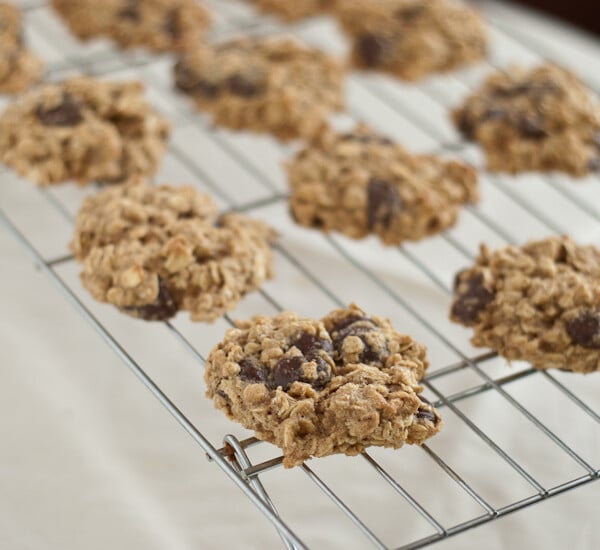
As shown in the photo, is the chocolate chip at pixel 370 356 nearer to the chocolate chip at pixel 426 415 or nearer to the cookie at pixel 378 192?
the chocolate chip at pixel 426 415

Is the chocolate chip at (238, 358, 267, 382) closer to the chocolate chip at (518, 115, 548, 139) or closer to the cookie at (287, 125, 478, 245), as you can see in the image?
the cookie at (287, 125, 478, 245)

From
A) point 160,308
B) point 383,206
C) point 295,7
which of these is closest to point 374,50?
point 295,7

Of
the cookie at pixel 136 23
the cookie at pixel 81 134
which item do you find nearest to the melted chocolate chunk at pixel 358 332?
the cookie at pixel 81 134

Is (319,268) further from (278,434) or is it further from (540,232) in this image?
(278,434)

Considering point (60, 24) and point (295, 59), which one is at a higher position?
point (295, 59)

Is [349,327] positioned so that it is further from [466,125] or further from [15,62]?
[15,62]

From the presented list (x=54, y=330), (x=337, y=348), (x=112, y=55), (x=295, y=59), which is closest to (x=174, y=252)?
(x=337, y=348)
